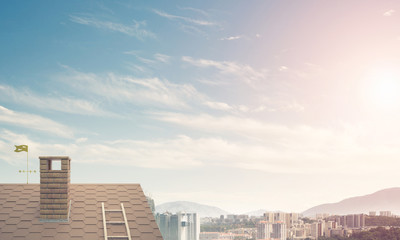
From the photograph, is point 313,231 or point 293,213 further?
point 293,213

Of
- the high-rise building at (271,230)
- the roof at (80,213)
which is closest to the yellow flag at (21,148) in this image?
the roof at (80,213)

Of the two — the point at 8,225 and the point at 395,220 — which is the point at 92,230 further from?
the point at 395,220

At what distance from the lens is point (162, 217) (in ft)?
190

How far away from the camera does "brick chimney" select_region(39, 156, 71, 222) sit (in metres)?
12.3

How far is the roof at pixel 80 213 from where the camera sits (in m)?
11.8

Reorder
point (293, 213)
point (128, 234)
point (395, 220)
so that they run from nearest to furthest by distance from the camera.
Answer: point (128, 234), point (395, 220), point (293, 213)

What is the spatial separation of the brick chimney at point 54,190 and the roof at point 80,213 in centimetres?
27

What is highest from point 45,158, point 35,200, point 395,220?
point 45,158

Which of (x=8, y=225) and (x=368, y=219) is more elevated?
(x=8, y=225)

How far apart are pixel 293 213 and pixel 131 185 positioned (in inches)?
3938

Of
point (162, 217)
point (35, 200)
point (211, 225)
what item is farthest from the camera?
point (211, 225)

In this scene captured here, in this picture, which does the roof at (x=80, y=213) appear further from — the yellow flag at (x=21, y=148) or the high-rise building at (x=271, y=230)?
the high-rise building at (x=271, y=230)

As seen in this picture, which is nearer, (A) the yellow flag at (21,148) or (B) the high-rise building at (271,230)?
(A) the yellow flag at (21,148)

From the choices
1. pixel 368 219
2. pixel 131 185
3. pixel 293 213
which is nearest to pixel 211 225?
pixel 293 213
